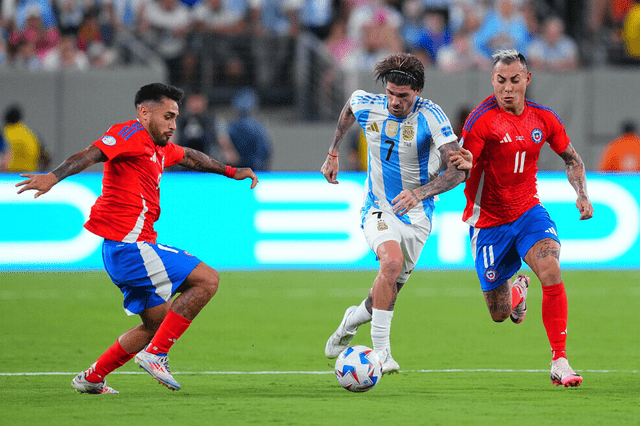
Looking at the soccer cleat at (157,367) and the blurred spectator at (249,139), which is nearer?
the soccer cleat at (157,367)

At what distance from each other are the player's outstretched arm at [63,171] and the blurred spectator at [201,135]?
885 centimetres

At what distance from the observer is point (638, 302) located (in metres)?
11.0

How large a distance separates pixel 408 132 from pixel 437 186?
0.54 m

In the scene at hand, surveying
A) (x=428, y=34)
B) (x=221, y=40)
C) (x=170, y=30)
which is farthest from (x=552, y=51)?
(x=170, y=30)

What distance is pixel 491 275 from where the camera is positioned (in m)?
7.05

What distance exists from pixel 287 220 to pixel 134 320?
146 inches

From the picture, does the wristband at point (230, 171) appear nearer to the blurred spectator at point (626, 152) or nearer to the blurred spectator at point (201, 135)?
the blurred spectator at point (201, 135)

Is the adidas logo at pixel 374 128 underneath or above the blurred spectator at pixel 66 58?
above

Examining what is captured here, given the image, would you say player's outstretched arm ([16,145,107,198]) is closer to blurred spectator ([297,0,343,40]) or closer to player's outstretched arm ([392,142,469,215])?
player's outstretched arm ([392,142,469,215])

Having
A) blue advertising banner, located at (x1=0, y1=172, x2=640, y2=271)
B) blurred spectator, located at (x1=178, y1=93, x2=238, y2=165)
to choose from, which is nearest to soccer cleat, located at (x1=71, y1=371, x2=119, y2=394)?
blue advertising banner, located at (x1=0, y1=172, x2=640, y2=271)

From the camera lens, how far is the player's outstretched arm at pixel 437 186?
6258mm

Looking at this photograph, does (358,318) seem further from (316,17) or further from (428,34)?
(316,17)

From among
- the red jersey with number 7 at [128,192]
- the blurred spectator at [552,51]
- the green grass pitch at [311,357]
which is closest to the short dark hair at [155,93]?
the red jersey with number 7 at [128,192]

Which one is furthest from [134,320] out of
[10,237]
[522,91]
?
[522,91]
